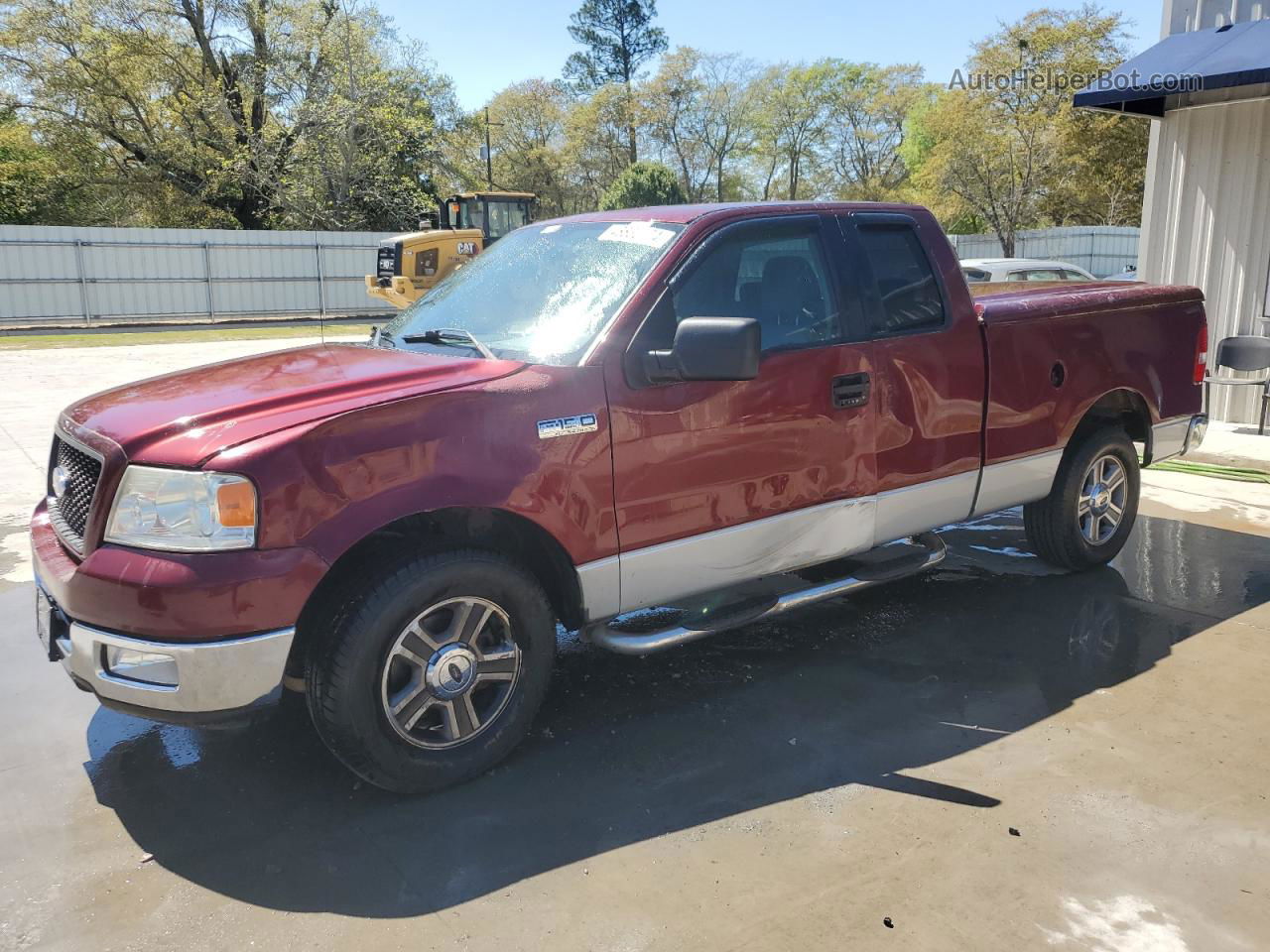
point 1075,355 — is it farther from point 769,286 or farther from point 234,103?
point 234,103

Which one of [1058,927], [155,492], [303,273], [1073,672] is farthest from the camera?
[303,273]

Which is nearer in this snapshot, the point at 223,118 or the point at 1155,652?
the point at 1155,652

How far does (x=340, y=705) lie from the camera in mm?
3305

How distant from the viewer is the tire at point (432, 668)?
131 inches

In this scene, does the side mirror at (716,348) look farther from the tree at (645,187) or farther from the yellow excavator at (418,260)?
the tree at (645,187)

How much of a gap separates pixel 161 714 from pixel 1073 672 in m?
3.71

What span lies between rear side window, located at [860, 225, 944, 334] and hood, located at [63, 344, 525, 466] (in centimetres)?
188

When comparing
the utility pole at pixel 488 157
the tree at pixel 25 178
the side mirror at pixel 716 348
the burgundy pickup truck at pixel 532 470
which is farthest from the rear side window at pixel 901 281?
the utility pole at pixel 488 157

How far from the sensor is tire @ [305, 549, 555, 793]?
3.32 metres

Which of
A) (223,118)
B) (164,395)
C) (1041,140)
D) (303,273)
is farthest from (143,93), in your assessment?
(164,395)

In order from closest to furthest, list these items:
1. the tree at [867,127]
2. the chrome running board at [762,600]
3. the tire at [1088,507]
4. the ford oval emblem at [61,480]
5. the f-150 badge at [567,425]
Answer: the f-150 badge at [567,425] → the ford oval emblem at [61,480] → the chrome running board at [762,600] → the tire at [1088,507] → the tree at [867,127]

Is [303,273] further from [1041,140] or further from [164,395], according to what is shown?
[164,395]

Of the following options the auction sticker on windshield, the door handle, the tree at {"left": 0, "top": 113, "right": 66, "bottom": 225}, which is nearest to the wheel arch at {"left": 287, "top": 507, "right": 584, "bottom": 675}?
Answer: the auction sticker on windshield

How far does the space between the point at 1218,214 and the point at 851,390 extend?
24.9ft
